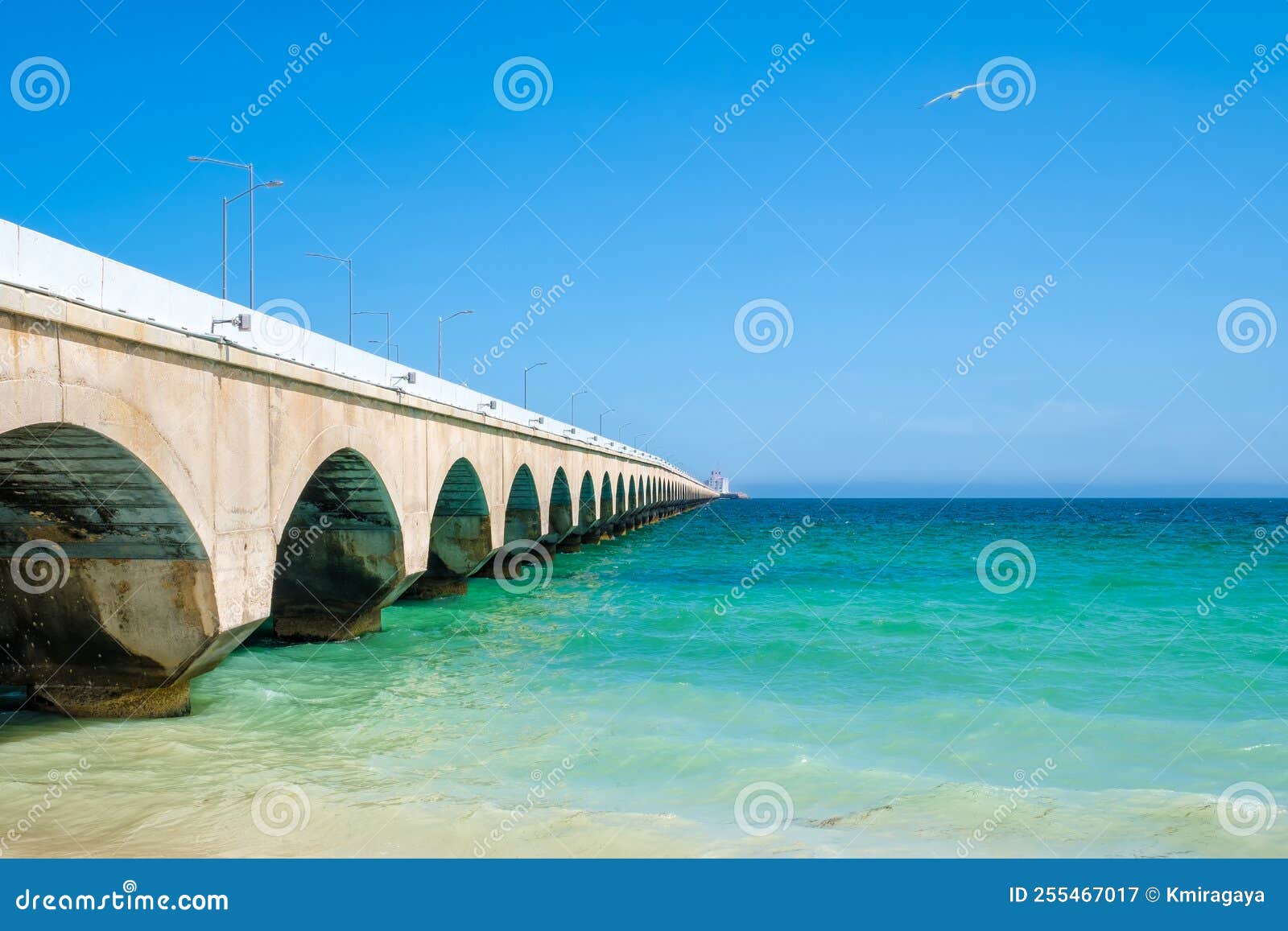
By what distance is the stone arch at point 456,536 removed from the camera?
2573cm

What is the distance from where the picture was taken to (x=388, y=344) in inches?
1027

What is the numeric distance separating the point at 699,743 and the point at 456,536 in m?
15.7

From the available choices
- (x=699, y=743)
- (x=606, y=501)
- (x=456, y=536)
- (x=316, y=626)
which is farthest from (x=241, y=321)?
(x=606, y=501)

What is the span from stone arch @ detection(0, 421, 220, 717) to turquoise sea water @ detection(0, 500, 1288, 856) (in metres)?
0.55

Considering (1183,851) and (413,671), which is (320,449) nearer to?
(413,671)

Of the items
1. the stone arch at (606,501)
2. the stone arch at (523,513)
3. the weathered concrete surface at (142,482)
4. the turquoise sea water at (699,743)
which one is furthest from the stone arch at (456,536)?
the stone arch at (606,501)

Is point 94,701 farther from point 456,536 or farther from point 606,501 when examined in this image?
point 606,501

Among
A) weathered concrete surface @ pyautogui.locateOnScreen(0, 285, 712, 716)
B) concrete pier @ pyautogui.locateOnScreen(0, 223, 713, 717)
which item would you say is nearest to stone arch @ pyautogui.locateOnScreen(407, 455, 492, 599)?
concrete pier @ pyautogui.locateOnScreen(0, 223, 713, 717)

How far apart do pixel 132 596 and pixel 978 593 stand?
26560 mm

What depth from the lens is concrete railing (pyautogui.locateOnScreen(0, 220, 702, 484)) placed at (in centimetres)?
912

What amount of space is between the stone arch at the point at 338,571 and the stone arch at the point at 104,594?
6.70 m

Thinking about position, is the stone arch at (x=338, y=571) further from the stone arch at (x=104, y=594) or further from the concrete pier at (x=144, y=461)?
the stone arch at (x=104, y=594)

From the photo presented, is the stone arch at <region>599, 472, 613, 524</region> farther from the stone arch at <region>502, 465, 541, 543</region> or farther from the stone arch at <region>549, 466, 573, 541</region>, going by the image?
the stone arch at <region>502, 465, 541, 543</region>

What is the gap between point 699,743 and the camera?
12.3 m
